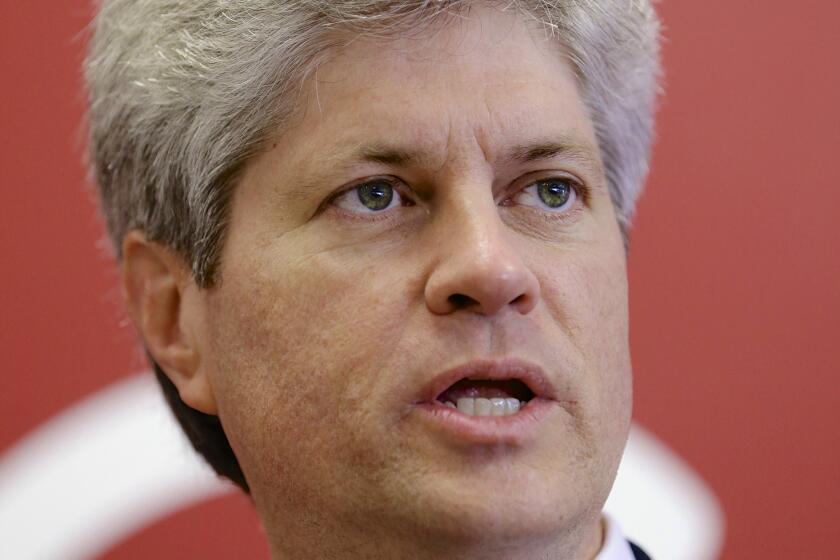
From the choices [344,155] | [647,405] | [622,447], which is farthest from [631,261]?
[344,155]

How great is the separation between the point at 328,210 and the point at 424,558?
0.38 meters

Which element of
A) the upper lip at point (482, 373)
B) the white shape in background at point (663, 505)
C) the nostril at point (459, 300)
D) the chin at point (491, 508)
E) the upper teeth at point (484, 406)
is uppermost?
the white shape in background at point (663, 505)

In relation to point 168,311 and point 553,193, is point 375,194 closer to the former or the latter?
point 553,193

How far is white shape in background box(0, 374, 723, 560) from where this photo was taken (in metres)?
2.13

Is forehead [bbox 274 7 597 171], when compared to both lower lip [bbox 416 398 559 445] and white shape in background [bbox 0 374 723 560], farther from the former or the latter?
white shape in background [bbox 0 374 723 560]

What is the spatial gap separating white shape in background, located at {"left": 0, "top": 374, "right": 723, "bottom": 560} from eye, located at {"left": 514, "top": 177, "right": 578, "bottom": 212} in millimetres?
898

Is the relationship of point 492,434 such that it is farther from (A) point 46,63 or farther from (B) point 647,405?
(A) point 46,63

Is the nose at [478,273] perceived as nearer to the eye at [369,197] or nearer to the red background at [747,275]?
the eye at [369,197]

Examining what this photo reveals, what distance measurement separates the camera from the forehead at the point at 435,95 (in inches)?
51.0

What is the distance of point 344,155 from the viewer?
4.29ft

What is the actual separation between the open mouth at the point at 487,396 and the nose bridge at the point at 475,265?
3.1 inches

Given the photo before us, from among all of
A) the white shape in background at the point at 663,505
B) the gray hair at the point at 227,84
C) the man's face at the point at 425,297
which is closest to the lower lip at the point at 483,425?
the man's face at the point at 425,297

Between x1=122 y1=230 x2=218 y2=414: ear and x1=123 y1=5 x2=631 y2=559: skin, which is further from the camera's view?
x1=122 y1=230 x2=218 y2=414: ear

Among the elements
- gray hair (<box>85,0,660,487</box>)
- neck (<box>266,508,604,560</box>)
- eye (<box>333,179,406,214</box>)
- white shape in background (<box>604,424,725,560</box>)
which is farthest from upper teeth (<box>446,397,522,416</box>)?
white shape in background (<box>604,424,725,560</box>)
